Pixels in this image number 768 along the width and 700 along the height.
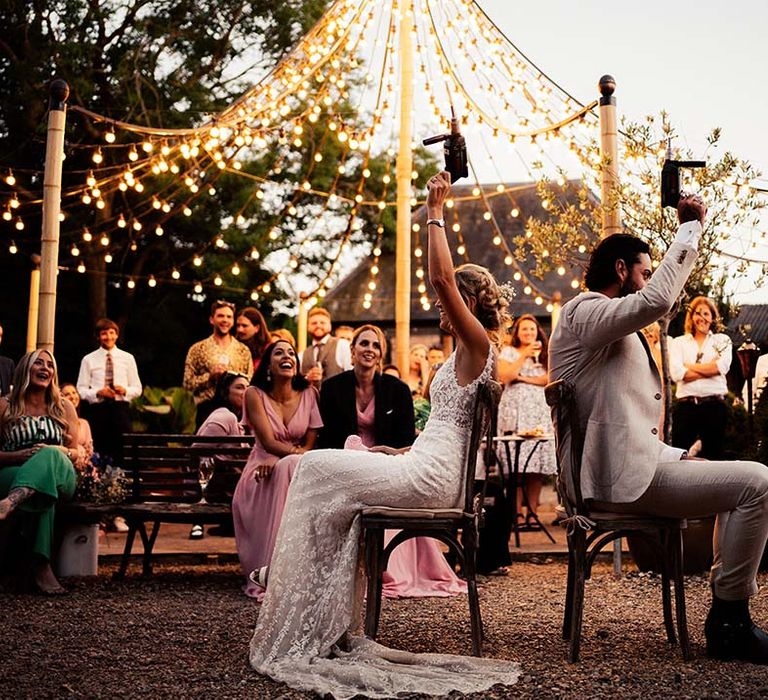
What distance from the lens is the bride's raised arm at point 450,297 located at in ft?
13.5

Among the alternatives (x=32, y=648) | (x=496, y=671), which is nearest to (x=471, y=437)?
(x=496, y=671)

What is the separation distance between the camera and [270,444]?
6473mm

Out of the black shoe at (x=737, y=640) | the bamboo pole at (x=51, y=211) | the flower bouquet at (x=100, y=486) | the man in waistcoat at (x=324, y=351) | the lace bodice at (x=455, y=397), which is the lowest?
the black shoe at (x=737, y=640)

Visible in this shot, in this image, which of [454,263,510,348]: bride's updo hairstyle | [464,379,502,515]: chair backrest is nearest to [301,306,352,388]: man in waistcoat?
[454,263,510,348]: bride's updo hairstyle

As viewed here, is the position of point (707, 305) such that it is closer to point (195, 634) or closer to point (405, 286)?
point (405, 286)

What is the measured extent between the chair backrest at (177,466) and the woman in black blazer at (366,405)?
0.70 meters

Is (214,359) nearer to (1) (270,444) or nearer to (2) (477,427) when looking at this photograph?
(1) (270,444)

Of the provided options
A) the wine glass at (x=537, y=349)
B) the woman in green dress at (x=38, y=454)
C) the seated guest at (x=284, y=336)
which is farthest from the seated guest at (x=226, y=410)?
the wine glass at (x=537, y=349)

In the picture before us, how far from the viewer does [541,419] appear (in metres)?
9.16

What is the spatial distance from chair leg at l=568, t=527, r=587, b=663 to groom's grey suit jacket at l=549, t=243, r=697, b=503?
0.17 meters

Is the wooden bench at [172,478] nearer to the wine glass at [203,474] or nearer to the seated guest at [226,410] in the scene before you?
the wine glass at [203,474]

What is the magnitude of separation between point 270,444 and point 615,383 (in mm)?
2805

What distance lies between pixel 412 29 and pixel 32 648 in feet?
25.1

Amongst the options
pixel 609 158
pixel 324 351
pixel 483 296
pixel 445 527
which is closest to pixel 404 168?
pixel 324 351
